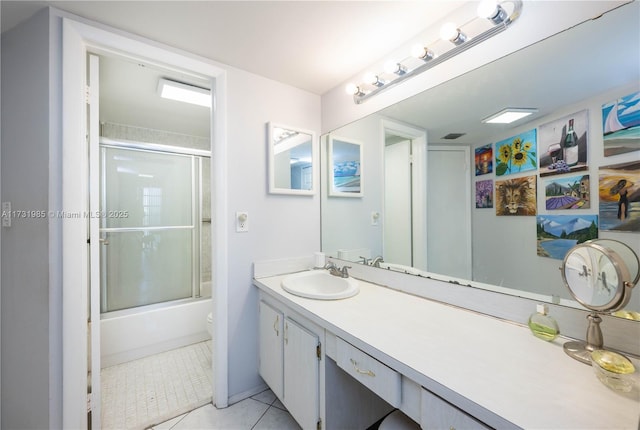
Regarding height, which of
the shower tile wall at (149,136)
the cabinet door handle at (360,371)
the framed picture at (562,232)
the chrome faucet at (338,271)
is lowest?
the cabinet door handle at (360,371)

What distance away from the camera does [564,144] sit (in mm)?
903

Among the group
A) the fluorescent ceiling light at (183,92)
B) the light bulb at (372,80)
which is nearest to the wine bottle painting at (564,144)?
the light bulb at (372,80)

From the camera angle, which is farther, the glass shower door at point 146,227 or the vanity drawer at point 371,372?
the glass shower door at point 146,227

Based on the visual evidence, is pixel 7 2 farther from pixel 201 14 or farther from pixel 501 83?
pixel 501 83

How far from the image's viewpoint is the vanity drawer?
32.0 inches

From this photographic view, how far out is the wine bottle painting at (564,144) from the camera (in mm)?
863

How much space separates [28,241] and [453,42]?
7.44 feet

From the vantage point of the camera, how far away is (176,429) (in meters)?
1.44

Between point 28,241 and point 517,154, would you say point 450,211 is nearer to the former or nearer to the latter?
point 517,154

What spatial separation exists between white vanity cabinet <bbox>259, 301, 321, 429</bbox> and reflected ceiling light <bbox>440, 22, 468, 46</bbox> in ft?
4.88

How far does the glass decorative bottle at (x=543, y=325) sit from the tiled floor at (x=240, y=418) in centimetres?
134

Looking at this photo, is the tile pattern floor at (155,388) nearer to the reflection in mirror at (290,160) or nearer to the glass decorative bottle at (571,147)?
the reflection in mirror at (290,160)

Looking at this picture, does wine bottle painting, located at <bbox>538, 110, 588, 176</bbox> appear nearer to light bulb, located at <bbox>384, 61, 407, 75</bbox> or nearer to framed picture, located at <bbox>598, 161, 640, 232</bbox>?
framed picture, located at <bbox>598, 161, 640, 232</bbox>

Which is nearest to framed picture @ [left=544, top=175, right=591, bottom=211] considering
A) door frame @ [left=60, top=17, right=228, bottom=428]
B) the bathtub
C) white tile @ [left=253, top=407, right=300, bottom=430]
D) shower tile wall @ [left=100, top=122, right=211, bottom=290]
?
white tile @ [left=253, top=407, right=300, bottom=430]
